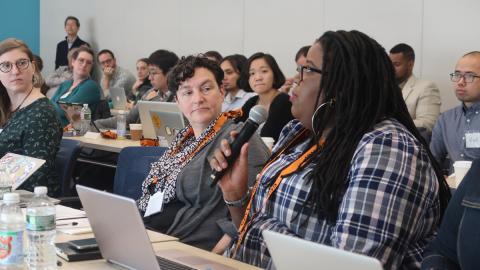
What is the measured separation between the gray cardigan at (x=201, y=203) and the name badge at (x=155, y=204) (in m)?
0.08

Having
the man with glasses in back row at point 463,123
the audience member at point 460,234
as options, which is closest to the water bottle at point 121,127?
the man with glasses in back row at point 463,123

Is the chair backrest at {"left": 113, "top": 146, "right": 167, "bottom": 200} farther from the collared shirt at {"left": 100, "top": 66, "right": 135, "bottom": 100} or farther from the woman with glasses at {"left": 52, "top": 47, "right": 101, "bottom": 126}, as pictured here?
the collared shirt at {"left": 100, "top": 66, "right": 135, "bottom": 100}

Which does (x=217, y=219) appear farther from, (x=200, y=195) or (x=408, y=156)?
(x=408, y=156)

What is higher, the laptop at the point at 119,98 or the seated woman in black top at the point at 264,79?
the seated woman in black top at the point at 264,79

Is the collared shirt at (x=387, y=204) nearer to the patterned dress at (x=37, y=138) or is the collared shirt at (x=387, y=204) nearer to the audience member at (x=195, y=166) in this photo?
the audience member at (x=195, y=166)

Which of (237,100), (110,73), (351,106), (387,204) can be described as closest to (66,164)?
(351,106)

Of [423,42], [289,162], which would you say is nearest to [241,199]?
[289,162]

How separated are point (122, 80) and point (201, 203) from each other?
7.75 metres

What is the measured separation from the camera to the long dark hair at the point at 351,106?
6.48 feet

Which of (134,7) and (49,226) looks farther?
(134,7)

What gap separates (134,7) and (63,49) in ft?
5.95

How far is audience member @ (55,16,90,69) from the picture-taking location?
37.3 ft

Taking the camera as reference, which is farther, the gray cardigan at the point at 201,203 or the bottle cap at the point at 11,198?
the gray cardigan at the point at 201,203

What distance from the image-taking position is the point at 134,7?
10.6 metres
